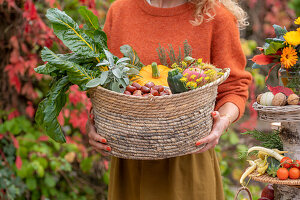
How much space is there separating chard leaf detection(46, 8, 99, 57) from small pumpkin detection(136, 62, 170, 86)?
0.21 m

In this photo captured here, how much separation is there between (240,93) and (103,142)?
2.19 ft

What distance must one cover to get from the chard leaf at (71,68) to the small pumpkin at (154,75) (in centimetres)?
22

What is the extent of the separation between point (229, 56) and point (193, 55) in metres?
0.16

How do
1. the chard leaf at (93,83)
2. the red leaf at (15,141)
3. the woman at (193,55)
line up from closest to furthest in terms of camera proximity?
the chard leaf at (93,83)
the woman at (193,55)
the red leaf at (15,141)

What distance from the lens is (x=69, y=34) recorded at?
1.39m

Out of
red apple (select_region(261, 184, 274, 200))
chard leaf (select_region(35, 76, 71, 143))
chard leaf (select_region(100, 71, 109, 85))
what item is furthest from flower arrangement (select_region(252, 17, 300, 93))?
chard leaf (select_region(35, 76, 71, 143))

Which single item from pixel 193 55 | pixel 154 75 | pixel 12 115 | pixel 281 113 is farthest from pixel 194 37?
pixel 12 115

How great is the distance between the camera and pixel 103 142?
137cm

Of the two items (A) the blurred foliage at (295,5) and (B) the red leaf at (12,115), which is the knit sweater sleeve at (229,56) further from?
(A) the blurred foliage at (295,5)

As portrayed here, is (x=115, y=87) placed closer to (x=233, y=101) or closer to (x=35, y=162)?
(x=233, y=101)

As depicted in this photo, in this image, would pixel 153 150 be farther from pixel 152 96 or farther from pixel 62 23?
pixel 62 23

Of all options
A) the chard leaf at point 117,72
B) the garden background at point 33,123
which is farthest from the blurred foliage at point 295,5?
the chard leaf at point 117,72

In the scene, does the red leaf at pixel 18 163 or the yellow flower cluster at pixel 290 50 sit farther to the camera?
the red leaf at pixel 18 163

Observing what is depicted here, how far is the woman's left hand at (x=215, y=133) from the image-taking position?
4.56 feet
